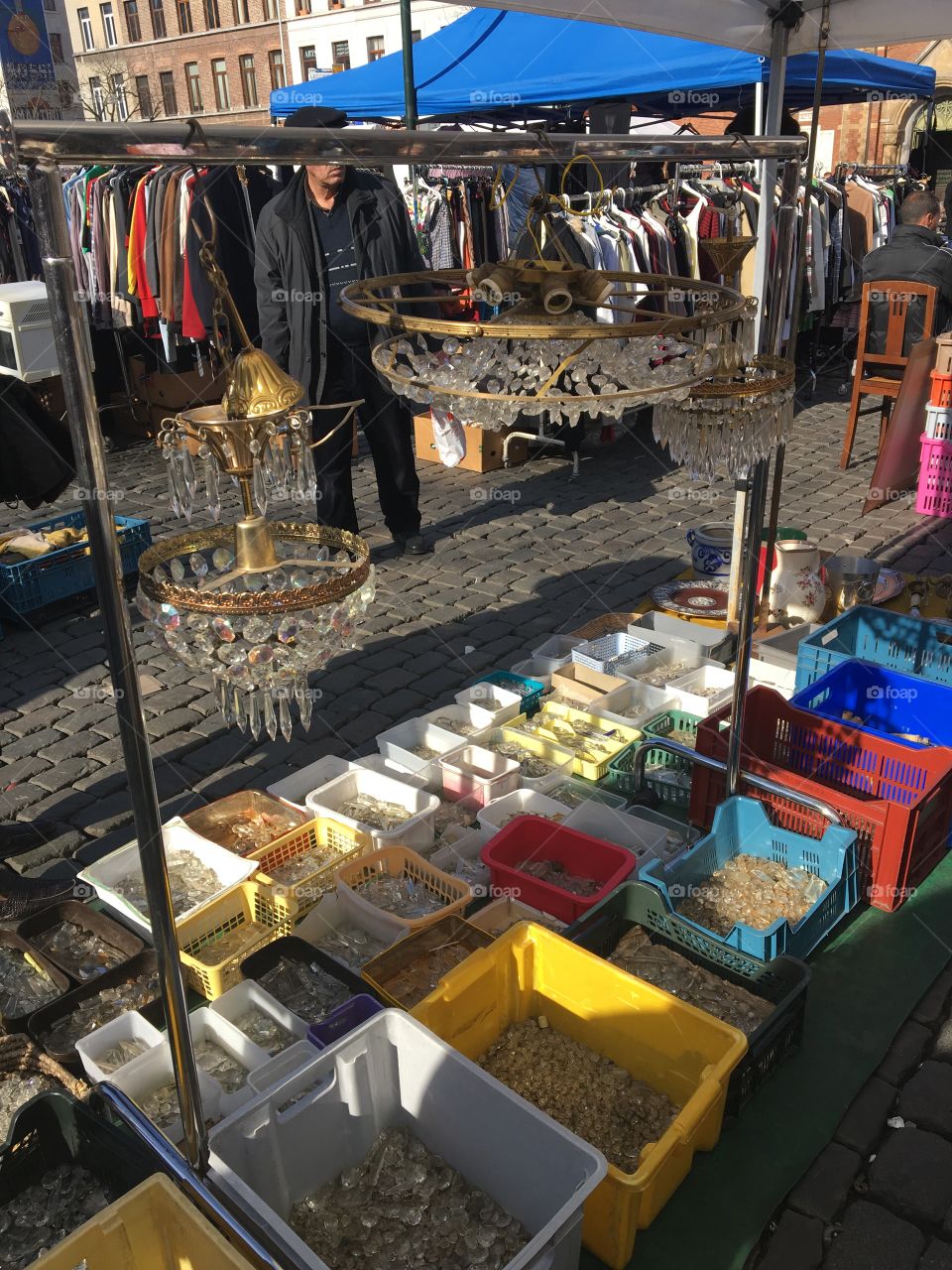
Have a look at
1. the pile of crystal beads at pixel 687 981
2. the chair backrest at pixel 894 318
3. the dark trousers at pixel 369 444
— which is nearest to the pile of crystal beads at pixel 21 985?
the pile of crystal beads at pixel 687 981

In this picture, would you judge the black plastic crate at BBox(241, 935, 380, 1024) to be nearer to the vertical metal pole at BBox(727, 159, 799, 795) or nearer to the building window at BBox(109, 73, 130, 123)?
the vertical metal pole at BBox(727, 159, 799, 795)

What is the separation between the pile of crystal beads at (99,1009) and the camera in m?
2.73

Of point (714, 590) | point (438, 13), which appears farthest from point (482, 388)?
point (438, 13)

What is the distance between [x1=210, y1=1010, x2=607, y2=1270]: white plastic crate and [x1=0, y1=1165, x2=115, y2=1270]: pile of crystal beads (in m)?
0.34

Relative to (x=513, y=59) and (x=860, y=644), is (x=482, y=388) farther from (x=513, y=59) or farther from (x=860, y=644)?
(x=513, y=59)

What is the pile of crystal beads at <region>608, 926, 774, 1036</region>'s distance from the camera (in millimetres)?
2719

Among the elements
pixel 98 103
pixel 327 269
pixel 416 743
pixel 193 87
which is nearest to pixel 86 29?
pixel 193 87

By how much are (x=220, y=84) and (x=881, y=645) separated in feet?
138

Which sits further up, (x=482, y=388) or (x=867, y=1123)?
(x=482, y=388)

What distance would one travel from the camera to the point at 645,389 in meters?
1.55

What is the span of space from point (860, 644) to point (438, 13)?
33.7 m

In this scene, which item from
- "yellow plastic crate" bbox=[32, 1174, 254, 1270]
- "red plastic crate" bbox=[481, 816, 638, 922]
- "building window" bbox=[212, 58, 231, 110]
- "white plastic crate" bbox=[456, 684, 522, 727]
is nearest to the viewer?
"yellow plastic crate" bbox=[32, 1174, 254, 1270]

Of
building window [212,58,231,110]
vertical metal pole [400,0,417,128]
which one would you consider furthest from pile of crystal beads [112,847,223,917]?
building window [212,58,231,110]

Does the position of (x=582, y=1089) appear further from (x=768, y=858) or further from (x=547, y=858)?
(x=768, y=858)
